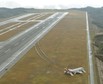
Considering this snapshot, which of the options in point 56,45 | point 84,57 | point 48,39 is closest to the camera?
point 84,57

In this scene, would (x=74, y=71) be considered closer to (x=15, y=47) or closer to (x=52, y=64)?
(x=52, y=64)

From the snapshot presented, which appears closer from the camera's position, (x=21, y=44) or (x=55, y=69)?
(x=55, y=69)

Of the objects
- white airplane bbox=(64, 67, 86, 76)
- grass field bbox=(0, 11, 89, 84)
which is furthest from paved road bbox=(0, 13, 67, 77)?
white airplane bbox=(64, 67, 86, 76)

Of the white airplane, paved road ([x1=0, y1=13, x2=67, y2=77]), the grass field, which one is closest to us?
the grass field

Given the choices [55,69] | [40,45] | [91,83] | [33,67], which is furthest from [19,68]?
[40,45]

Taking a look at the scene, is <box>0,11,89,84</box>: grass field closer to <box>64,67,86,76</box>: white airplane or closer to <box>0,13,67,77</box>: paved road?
<box>64,67,86,76</box>: white airplane

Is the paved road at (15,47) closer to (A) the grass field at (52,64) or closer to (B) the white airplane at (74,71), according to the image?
(A) the grass field at (52,64)

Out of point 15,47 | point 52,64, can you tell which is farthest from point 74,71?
point 15,47

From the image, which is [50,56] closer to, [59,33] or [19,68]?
[19,68]
